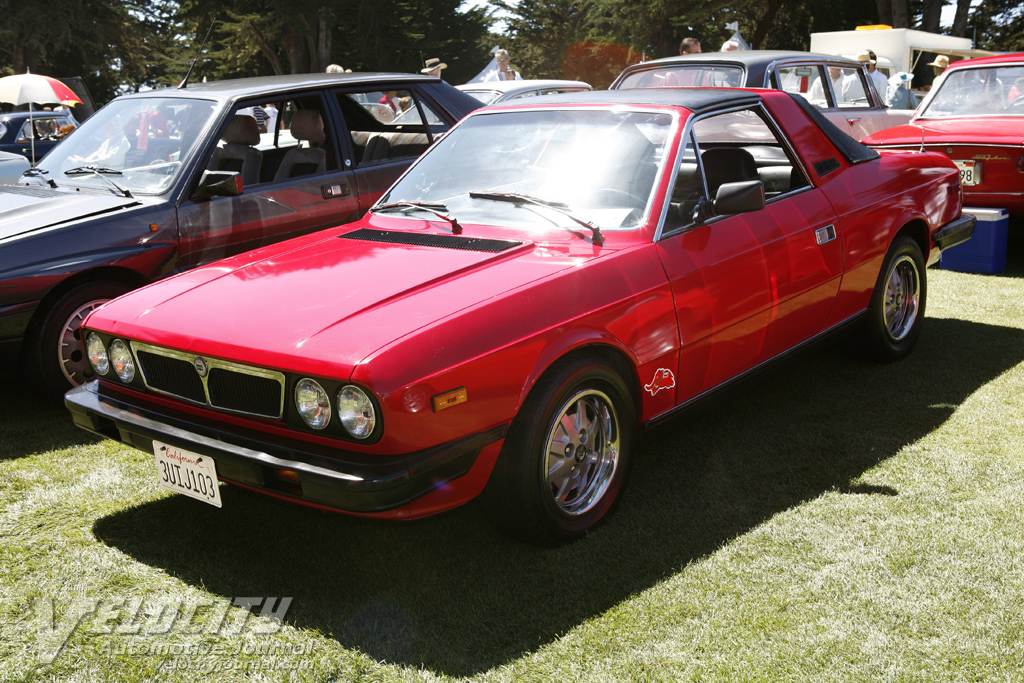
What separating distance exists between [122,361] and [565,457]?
1683 mm

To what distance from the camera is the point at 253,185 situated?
18.2 feet

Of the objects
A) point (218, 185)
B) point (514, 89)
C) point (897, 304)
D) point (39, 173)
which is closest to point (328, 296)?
point (218, 185)

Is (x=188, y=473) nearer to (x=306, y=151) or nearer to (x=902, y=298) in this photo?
(x=306, y=151)

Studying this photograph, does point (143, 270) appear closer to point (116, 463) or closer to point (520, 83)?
point (116, 463)

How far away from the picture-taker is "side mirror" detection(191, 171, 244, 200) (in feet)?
16.8

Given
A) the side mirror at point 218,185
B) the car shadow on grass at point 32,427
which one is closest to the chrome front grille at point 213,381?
the car shadow on grass at point 32,427

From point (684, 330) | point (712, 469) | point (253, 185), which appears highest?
point (253, 185)

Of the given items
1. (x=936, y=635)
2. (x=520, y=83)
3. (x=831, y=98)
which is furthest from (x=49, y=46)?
(x=936, y=635)

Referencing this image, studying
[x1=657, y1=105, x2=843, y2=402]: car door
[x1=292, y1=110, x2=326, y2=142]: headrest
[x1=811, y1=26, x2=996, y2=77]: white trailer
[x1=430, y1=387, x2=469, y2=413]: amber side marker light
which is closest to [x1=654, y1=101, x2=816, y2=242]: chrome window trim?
[x1=657, y1=105, x2=843, y2=402]: car door

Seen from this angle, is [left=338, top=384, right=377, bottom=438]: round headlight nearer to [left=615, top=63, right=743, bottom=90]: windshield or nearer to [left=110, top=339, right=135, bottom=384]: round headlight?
[left=110, top=339, right=135, bottom=384]: round headlight

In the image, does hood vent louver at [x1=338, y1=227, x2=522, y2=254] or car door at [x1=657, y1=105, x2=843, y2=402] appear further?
car door at [x1=657, y1=105, x2=843, y2=402]

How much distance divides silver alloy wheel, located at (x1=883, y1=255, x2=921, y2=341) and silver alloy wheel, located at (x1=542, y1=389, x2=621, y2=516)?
8.04 feet

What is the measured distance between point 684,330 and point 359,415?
1477 millimetres

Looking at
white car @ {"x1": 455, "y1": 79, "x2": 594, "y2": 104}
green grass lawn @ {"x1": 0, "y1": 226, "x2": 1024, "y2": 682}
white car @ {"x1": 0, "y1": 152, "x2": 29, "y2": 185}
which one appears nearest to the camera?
green grass lawn @ {"x1": 0, "y1": 226, "x2": 1024, "y2": 682}
